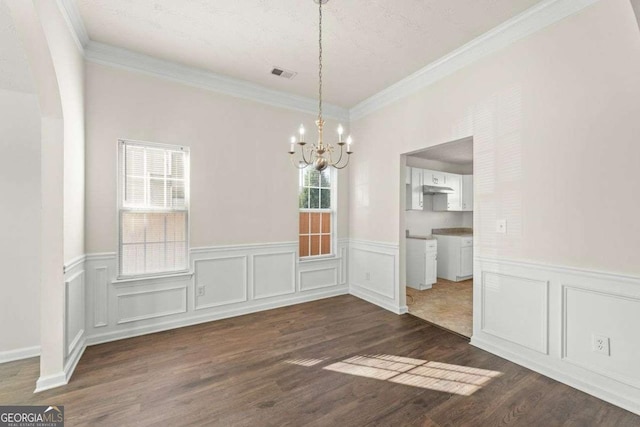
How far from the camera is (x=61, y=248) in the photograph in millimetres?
2275

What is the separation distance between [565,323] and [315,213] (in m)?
3.27

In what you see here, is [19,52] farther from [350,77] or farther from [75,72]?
[350,77]

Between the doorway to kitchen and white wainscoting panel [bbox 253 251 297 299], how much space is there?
173cm

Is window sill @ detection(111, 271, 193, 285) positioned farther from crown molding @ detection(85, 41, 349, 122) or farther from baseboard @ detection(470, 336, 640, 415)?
baseboard @ detection(470, 336, 640, 415)

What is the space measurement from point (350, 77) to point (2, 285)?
14.4 ft

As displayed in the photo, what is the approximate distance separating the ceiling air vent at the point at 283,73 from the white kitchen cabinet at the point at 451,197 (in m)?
4.20

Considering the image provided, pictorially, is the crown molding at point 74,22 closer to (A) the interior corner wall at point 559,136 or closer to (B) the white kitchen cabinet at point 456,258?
(A) the interior corner wall at point 559,136

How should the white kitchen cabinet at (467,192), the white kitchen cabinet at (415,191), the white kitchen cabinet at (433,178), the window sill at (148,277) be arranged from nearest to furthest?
the window sill at (148,277) → the white kitchen cabinet at (415,191) → the white kitchen cabinet at (433,178) → the white kitchen cabinet at (467,192)

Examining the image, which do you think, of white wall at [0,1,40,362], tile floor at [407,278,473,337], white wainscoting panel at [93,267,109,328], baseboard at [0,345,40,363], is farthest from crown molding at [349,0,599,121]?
baseboard at [0,345,40,363]

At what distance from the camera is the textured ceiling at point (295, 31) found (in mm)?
2441

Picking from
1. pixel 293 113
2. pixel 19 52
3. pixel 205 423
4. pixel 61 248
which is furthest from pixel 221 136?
pixel 205 423

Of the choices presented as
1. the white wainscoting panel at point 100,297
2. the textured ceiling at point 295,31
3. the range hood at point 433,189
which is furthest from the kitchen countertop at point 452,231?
the white wainscoting panel at point 100,297

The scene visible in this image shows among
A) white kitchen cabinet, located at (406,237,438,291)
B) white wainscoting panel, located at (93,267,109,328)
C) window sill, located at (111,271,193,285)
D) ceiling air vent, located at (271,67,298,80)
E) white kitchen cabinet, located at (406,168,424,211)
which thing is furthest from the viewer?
white kitchen cabinet, located at (406,168,424,211)

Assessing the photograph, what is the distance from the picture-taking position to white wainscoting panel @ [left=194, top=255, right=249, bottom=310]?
362cm
